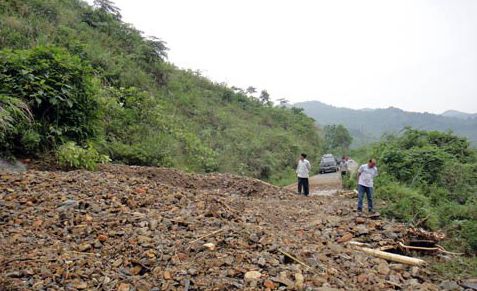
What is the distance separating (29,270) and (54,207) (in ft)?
5.23

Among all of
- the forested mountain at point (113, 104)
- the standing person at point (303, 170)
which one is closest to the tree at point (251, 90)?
the forested mountain at point (113, 104)

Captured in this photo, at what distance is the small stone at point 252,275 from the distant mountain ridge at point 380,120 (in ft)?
202

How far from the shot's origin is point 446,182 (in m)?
11.0

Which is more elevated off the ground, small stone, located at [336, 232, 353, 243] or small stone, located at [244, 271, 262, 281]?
small stone, located at [244, 271, 262, 281]

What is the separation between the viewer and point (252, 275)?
3365mm

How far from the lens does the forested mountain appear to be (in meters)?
7.23

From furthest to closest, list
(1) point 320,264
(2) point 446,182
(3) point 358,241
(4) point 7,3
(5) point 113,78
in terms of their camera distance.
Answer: (5) point 113,78, (4) point 7,3, (2) point 446,182, (3) point 358,241, (1) point 320,264

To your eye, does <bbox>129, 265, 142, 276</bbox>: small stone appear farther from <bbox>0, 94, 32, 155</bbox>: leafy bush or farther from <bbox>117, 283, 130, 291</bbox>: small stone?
<bbox>0, 94, 32, 155</bbox>: leafy bush

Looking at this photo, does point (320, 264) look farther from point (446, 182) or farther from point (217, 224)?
point (446, 182)

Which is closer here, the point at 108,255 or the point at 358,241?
the point at 108,255

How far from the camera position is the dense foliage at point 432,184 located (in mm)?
6977

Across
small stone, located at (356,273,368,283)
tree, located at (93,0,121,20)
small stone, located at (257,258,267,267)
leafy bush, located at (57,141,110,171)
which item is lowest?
small stone, located at (356,273,368,283)

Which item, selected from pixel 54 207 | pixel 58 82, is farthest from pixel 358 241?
pixel 58 82

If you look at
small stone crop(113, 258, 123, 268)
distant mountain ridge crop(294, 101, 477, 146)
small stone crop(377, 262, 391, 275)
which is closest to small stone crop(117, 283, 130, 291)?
small stone crop(113, 258, 123, 268)
